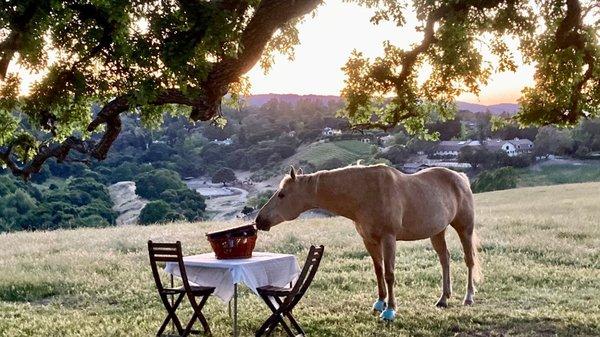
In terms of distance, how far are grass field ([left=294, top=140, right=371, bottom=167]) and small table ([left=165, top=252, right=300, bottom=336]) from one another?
61894mm

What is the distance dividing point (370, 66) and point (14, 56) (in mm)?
6632

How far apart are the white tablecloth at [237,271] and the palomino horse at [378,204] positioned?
0.93 m

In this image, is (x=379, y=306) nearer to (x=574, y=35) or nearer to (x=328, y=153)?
(x=574, y=35)

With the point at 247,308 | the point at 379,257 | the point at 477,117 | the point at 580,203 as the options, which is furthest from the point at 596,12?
the point at 477,117

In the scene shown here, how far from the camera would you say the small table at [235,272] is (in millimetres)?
8836

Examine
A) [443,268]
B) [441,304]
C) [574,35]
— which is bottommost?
[441,304]

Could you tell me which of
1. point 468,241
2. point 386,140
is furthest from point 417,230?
point 386,140

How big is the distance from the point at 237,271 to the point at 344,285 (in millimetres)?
5899

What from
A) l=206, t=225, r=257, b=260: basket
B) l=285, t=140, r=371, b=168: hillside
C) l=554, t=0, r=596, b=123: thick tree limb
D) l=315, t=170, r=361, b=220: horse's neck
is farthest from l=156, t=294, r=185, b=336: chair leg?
l=285, t=140, r=371, b=168: hillside

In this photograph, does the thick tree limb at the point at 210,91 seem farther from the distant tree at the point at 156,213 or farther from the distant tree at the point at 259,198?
the distant tree at the point at 259,198

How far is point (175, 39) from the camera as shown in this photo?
33.3 feet

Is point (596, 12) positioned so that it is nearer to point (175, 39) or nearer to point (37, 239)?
point (175, 39)

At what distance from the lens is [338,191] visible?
10.8 meters

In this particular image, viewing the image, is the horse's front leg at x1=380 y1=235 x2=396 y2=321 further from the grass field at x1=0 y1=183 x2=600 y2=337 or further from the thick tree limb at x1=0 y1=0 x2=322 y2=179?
the thick tree limb at x1=0 y1=0 x2=322 y2=179
